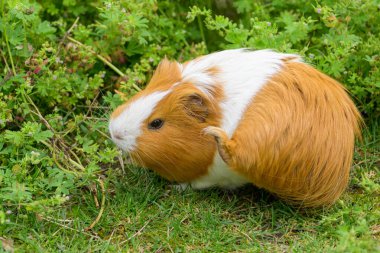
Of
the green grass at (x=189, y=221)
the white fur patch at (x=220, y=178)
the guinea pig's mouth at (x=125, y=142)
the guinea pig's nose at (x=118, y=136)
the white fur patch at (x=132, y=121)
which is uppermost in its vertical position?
the white fur patch at (x=132, y=121)

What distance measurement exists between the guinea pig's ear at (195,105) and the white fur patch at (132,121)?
125mm

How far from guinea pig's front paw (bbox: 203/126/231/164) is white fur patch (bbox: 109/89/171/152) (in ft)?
1.11

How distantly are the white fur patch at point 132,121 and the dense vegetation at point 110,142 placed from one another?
6.4 inches

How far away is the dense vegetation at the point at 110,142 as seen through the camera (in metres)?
3.38

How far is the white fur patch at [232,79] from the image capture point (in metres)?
3.38

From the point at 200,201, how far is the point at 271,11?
65.7 inches

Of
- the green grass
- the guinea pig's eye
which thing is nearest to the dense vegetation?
the green grass

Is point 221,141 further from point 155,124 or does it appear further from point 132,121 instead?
point 132,121

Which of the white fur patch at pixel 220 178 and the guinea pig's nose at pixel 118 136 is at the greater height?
the guinea pig's nose at pixel 118 136

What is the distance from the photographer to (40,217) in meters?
3.38

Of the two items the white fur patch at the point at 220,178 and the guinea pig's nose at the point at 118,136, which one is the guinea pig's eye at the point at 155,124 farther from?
the white fur patch at the point at 220,178

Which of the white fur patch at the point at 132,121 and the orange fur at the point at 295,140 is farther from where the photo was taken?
the white fur patch at the point at 132,121

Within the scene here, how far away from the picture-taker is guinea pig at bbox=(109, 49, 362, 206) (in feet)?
10.7

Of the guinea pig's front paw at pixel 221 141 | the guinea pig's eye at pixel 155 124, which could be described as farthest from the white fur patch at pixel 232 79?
the guinea pig's eye at pixel 155 124
